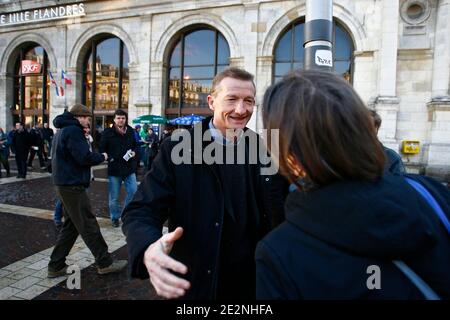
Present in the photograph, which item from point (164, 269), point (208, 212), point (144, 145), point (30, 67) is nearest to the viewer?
point (164, 269)

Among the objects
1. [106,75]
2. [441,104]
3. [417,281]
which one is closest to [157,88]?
[106,75]

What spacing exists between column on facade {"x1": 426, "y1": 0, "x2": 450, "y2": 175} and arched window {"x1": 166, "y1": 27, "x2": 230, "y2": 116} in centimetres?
903

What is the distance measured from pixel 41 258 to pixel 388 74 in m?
12.9

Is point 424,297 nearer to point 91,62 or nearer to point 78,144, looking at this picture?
point 78,144

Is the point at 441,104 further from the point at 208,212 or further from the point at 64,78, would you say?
the point at 64,78

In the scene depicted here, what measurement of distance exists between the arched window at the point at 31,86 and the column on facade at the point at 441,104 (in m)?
21.1

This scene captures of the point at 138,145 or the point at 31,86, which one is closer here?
the point at 138,145

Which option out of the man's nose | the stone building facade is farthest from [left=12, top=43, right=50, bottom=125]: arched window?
the man's nose

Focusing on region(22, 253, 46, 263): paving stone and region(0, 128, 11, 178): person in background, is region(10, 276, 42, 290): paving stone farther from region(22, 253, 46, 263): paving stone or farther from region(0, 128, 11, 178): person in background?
region(0, 128, 11, 178): person in background

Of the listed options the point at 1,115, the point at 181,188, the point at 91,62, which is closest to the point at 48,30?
the point at 91,62

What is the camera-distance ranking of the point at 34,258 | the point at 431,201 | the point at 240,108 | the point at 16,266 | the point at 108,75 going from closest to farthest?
the point at 431,201 → the point at 240,108 → the point at 16,266 → the point at 34,258 → the point at 108,75

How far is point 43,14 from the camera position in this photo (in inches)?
711

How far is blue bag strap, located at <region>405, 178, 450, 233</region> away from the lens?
38.7 inches

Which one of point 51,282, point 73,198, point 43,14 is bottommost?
point 51,282
